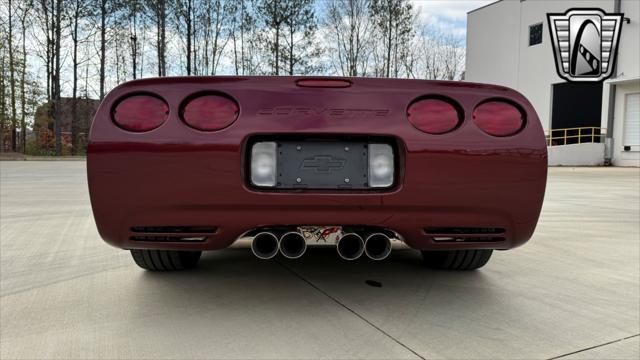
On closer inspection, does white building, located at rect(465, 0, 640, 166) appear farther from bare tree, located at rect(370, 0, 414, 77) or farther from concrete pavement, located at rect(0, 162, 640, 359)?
concrete pavement, located at rect(0, 162, 640, 359)

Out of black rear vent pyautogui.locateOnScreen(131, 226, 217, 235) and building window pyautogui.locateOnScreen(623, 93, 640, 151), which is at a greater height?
building window pyautogui.locateOnScreen(623, 93, 640, 151)

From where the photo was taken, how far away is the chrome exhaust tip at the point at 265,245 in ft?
5.44

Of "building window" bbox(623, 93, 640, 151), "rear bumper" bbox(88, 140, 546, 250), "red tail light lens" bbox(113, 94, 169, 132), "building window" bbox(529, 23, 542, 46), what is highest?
"building window" bbox(529, 23, 542, 46)

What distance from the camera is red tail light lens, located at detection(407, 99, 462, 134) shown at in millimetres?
1645

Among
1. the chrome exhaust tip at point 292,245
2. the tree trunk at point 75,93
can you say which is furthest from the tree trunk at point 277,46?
the chrome exhaust tip at point 292,245

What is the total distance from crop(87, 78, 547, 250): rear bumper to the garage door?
73.1 feet

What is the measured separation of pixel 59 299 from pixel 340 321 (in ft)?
3.97

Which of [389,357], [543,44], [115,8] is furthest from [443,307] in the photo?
[115,8]

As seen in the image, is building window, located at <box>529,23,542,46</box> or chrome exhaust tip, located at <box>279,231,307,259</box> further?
building window, located at <box>529,23,542,46</box>

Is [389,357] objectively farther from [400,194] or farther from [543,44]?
[543,44]

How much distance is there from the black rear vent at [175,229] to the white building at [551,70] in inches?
892

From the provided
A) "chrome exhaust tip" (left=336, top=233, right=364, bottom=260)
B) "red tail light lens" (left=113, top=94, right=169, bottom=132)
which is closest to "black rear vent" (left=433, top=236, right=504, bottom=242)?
"chrome exhaust tip" (left=336, top=233, right=364, bottom=260)

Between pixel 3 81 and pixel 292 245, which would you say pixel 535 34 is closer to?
pixel 292 245

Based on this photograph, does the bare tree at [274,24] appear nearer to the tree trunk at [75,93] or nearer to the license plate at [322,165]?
the tree trunk at [75,93]
